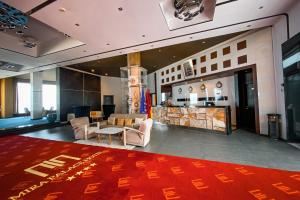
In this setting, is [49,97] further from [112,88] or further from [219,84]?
[219,84]

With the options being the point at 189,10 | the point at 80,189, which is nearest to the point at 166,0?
the point at 189,10

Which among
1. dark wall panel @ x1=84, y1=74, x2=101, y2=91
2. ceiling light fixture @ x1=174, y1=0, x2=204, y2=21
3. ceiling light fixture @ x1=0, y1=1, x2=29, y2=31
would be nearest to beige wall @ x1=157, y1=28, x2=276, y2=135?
ceiling light fixture @ x1=174, y1=0, x2=204, y2=21

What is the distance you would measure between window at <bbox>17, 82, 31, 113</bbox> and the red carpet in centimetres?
1321

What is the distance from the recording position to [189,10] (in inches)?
144

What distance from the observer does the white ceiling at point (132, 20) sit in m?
3.53

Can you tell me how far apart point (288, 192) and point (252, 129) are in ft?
17.0

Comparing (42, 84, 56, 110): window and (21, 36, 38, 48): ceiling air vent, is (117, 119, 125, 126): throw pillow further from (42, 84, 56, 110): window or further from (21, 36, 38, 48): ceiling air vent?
(42, 84, 56, 110): window

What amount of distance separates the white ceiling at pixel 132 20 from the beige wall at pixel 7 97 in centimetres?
1211

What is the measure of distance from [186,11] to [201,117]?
15.0 ft

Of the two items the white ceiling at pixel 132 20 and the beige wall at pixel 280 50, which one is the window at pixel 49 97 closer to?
the white ceiling at pixel 132 20

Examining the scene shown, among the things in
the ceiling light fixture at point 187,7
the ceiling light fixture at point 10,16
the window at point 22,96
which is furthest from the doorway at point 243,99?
the window at point 22,96

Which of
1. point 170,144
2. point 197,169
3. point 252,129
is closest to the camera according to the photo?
point 197,169

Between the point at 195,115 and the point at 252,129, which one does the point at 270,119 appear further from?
the point at 195,115

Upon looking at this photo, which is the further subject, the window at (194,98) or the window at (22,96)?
the window at (22,96)
